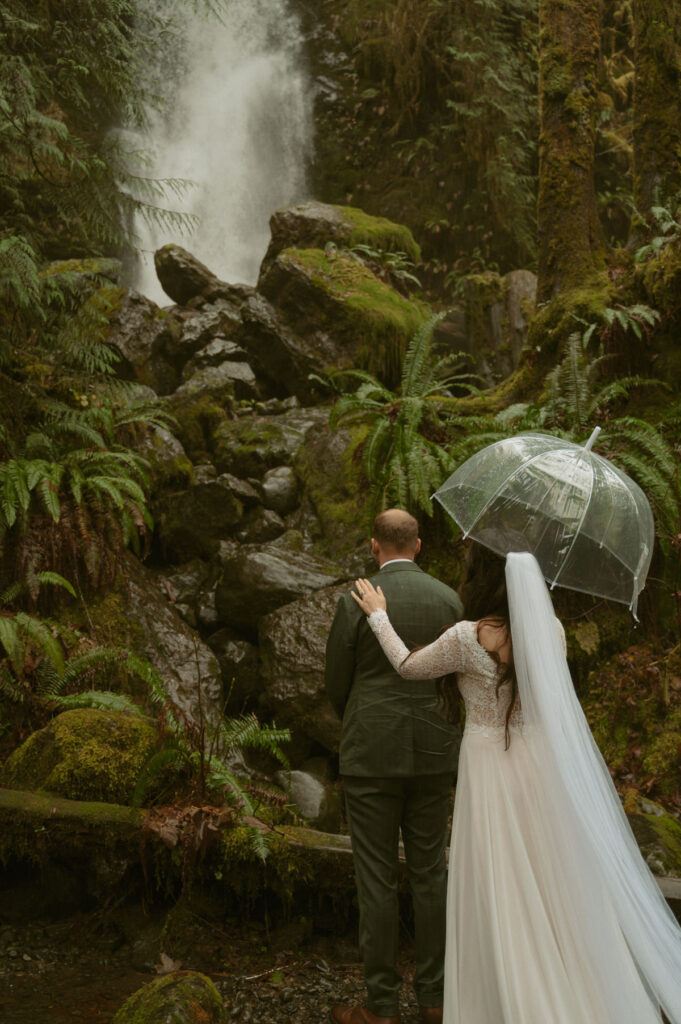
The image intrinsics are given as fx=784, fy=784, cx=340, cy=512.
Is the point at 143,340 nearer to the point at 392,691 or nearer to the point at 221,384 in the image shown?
the point at 221,384

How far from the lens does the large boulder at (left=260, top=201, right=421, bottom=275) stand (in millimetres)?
13492

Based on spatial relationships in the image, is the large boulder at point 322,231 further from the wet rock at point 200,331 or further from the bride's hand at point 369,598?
the bride's hand at point 369,598

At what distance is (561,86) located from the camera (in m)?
8.97

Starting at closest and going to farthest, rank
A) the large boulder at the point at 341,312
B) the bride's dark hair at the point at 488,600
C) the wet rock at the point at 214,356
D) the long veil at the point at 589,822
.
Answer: the long veil at the point at 589,822, the bride's dark hair at the point at 488,600, the large boulder at the point at 341,312, the wet rock at the point at 214,356

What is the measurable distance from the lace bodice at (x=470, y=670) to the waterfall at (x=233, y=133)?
15949mm

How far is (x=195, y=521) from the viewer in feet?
28.7

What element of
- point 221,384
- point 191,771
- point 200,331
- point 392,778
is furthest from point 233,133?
point 392,778

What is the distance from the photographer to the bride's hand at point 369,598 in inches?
130

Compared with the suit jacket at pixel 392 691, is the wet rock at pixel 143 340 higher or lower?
higher

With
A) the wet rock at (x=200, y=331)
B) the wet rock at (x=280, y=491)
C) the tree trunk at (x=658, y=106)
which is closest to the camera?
the tree trunk at (x=658, y=106)

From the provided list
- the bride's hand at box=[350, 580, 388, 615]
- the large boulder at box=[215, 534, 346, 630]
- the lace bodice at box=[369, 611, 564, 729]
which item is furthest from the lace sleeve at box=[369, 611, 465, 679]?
the large boulder at box=[215, 534, 346, 630]

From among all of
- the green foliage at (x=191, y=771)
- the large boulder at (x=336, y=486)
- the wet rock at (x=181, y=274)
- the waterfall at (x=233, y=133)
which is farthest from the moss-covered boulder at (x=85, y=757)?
the waterfall at (x=233, y=133)

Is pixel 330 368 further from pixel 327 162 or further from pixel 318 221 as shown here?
pixel 327 162

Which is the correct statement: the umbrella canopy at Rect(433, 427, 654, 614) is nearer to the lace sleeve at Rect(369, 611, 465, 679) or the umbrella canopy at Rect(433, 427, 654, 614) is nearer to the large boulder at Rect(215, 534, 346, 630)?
the lace sleeve at Rect(369, 611, 465, 679)
